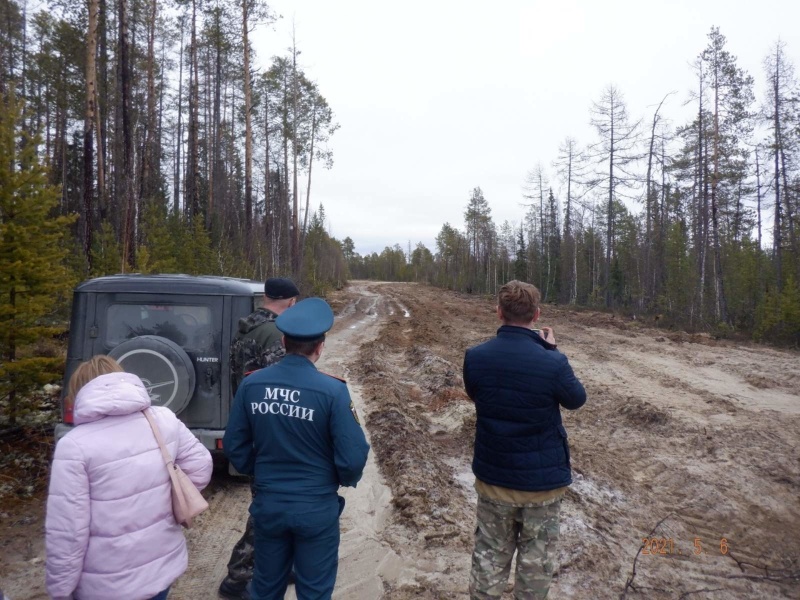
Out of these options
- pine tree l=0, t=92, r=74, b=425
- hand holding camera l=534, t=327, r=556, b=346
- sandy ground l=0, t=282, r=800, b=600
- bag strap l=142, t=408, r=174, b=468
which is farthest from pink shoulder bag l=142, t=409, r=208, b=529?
pine tree l=0, t=92, r=74, b=425

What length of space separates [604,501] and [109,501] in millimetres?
4758

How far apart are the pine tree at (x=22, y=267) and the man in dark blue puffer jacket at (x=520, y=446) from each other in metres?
5.20

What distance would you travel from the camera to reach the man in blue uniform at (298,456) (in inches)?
95.7

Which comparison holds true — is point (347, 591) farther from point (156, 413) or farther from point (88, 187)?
point (88, 187)

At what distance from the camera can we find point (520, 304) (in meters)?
2.97

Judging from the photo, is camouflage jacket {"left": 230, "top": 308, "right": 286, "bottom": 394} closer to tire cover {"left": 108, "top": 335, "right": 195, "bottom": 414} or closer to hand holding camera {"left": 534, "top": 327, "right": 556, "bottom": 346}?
tire cover {"left": 108, "top": 335, "right": 195, "bottom": 414}

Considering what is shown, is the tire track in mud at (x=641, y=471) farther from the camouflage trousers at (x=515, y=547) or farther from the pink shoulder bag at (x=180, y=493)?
the pink shoulder bag at (x=180, y=493)

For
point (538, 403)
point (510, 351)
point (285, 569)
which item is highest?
point (510, 351)

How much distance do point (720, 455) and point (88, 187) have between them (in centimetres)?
1274

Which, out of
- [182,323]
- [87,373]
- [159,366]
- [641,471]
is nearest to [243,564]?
[159,366]

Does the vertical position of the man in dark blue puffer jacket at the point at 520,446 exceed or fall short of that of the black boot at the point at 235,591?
it exceeds it

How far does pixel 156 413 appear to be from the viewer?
7.95 ft

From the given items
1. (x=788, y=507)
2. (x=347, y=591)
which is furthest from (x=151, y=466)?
(x=788, y=507)
